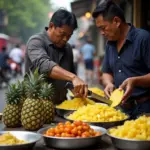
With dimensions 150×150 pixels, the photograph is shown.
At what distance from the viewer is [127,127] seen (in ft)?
9.15

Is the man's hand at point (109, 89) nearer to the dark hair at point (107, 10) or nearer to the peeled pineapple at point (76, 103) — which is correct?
the peeled pineapple at point (76, 103)

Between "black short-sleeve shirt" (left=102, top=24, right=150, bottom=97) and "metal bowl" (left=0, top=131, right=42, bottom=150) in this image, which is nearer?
"metal bowl" (left=0, top=131, right=42, bottom=150)

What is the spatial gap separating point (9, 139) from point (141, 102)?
1.89m

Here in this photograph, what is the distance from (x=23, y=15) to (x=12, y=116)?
51.2 m

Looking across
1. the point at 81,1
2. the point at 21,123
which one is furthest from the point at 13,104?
the point at 81,1

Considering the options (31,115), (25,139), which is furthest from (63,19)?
(25,139)

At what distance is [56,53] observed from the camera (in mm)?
4613

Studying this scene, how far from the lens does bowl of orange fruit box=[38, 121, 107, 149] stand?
2695mm

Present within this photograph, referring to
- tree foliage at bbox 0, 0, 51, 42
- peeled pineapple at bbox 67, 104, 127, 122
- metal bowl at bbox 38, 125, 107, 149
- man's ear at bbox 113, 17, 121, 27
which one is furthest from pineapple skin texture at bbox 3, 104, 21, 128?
tree foliage at bbox 0, 0, 51, 42

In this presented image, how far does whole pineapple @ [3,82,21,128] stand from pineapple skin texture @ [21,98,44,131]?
0.21 meters

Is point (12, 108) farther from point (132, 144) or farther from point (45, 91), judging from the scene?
point (132, 144)

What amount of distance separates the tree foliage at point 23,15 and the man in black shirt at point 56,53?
133 feet

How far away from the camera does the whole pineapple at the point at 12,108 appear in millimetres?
3548

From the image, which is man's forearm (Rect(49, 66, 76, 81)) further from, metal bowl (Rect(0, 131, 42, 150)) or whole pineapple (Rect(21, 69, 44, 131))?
metal bowl (Rect(0, 131, 42, 150))
